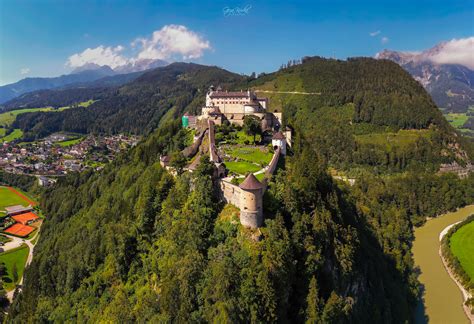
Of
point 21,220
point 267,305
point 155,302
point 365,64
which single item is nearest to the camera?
point 267,305

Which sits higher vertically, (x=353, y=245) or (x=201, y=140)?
(x=201, y=140)

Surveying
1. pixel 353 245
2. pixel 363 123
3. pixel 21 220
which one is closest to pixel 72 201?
pixel 21 220

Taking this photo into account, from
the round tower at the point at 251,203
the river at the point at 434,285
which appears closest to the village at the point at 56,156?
the river at the point at 434,285

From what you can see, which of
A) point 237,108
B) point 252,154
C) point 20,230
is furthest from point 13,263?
point 252,154

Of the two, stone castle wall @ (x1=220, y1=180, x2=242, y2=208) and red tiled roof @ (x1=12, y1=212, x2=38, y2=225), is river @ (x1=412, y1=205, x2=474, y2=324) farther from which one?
red tiled roof @ (x1=12, y1=212, x2=38, y2=225)

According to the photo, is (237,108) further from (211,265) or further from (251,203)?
(211,265)

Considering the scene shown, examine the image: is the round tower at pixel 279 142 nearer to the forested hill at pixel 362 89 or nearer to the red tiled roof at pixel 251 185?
the red tiled roof at pixel 251 185

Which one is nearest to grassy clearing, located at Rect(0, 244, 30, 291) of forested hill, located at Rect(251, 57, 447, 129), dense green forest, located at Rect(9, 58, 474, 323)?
dense green forest, located at Rect(9, 58, 474, 323)

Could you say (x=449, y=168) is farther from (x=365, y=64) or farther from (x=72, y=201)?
(x=72, y=201)
